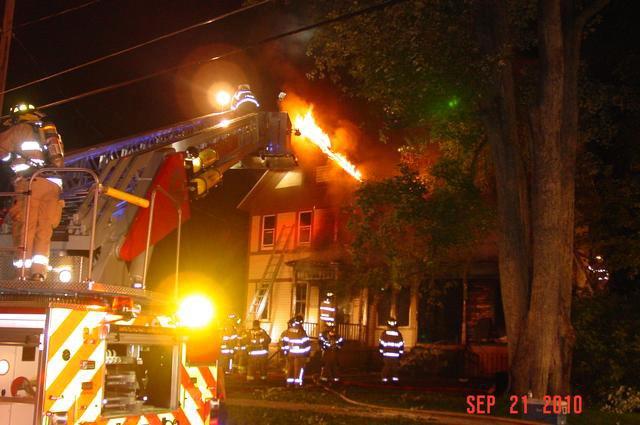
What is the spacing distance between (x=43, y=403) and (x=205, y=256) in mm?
28449

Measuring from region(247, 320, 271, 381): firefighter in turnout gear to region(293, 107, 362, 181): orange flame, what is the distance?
25.6 feet

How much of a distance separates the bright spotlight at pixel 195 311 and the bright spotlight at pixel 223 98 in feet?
12.7

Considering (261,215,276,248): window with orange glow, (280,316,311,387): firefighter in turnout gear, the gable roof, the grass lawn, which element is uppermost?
the gable roof

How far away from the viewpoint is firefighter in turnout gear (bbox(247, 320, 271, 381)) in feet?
59.2

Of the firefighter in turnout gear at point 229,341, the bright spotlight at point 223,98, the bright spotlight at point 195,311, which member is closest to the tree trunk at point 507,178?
the bright spotlight at point 223,98

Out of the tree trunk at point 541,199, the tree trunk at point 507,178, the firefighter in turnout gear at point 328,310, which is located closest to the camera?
the tree trunk at point 541,199

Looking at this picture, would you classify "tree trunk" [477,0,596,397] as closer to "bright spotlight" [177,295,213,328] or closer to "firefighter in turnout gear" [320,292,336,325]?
"bright spotlight" [177,295,213,328]

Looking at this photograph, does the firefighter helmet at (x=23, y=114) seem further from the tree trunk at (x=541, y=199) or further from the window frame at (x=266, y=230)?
the window frame at (x=266, y=230)

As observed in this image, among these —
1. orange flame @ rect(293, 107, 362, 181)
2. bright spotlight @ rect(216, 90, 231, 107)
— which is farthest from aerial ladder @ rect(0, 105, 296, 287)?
orange flame @ rect(293, 107, 362, 181)

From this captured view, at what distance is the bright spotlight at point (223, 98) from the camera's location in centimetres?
948

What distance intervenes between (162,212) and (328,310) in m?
16.7

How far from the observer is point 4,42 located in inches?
504

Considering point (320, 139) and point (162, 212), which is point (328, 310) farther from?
point (162, 212)

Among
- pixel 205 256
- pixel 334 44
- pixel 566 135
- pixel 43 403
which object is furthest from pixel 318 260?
pixel 43 403
